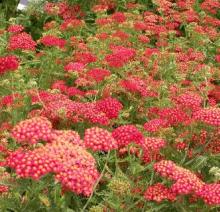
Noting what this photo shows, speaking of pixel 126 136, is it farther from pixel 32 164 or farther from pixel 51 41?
pixel 51 41

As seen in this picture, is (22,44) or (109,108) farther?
(22,44)

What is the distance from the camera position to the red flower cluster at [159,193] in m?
4.53

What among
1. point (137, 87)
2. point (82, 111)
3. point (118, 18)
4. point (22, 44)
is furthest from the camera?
point (118, 18)

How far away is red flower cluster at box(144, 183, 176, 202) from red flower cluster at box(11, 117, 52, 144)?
99 centimetres

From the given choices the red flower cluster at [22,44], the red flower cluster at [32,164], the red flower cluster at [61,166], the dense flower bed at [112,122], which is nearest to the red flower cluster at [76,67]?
the dense flower bed at [112,122]

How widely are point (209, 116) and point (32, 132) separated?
5.27 feet

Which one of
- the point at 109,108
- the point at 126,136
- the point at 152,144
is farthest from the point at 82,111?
the point at 152,144

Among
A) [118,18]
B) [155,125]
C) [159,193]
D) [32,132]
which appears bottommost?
[159,193]

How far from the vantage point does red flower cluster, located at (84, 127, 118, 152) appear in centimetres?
429

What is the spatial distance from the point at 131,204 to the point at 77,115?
919mm

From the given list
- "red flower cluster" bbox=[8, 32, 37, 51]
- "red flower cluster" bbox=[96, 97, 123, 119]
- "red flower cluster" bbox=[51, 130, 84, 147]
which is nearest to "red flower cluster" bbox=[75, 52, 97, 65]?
"red flower cluster" bbox=[8, 32, 37, 51]

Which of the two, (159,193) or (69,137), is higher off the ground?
(69,137)

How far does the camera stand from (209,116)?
495 cm

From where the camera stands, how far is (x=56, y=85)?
7.00 metres
